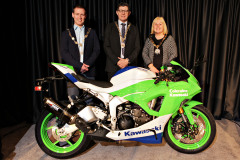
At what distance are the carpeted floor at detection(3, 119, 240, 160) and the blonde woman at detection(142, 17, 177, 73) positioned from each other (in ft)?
3.48

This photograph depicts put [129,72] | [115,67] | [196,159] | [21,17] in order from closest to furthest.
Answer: [129,72]
[196,159]
[115,67]
[21,17]

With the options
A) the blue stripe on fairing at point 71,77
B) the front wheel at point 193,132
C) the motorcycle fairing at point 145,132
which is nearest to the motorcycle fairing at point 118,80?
the blue stripe on fairing at point 71,77

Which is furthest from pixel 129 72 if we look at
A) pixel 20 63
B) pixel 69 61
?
pixel 20 63

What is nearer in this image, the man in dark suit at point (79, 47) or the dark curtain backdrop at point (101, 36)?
the man in dark suit at point (79, 47)

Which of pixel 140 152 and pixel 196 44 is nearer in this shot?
pixel 140 152

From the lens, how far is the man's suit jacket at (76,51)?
7.62 ft

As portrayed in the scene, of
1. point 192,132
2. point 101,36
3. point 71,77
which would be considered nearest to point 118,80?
point 71,77

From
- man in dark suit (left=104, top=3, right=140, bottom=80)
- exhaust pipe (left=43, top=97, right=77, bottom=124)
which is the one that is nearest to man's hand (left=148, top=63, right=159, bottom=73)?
man in dark suit (left=104, top=3, right=140, bottom=80)

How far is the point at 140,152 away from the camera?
2082mm

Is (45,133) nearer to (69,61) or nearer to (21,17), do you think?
(69,61)

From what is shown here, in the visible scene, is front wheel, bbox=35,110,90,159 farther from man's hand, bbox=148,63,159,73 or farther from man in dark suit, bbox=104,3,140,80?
man's hand, bbox=148,63,159,73

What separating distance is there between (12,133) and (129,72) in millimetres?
2005

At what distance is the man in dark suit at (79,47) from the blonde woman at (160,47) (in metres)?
0.77

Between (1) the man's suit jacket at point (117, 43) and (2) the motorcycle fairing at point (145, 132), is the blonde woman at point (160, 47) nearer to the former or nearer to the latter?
(1) the man's suit jacket at point (117, 43)
